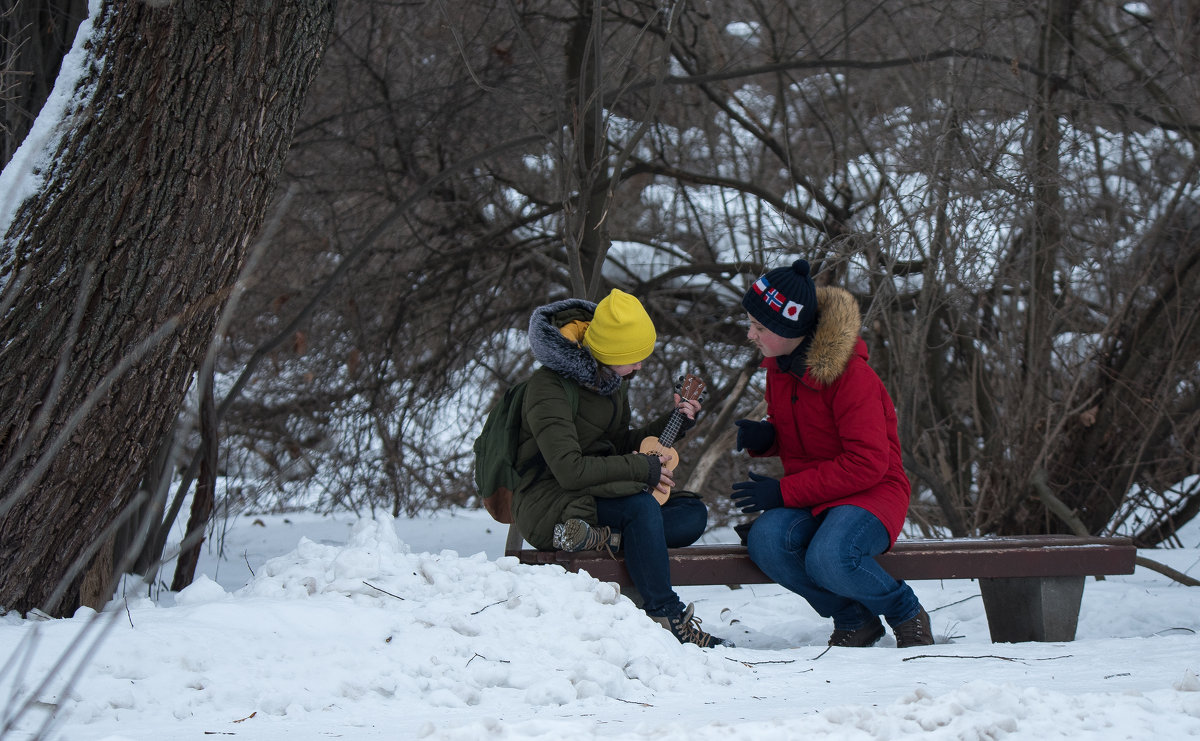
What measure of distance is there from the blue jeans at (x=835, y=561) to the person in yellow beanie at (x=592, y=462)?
13.4 inches

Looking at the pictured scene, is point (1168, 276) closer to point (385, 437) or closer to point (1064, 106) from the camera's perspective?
point (1064, 106)

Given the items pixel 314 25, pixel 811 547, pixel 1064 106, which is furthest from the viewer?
pixel 1064 106

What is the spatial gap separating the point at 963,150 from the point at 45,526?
424 cm

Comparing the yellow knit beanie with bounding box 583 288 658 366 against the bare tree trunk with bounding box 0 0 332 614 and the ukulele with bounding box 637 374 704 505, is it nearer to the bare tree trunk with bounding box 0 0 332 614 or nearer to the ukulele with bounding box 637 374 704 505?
the ukulele with bounding box 637 374 704 505

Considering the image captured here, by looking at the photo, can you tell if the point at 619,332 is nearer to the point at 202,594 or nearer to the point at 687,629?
the point at 687,629

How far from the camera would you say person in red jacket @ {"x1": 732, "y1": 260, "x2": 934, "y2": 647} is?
11.2ft

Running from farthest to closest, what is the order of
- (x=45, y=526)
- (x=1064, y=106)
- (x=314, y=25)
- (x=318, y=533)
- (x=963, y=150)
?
(x=318, y=533)
(x=1064, y=106)
(x=963, y=150)
(x=314, y=25)
(x=45, y=526)

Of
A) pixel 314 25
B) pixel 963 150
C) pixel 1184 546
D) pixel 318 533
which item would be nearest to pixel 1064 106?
pixel 963 150

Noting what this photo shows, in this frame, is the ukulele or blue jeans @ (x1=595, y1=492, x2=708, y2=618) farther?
the ukulele

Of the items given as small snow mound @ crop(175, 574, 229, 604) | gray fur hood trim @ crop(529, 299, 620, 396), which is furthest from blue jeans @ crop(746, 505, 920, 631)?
small snow mound @ crop(175, 574, 229, 604)

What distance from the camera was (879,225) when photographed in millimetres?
5059

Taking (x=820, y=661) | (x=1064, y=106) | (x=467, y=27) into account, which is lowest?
(x=820, y=661)

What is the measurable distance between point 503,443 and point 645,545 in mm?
590

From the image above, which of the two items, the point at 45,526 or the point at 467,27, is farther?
the point at 467,27
